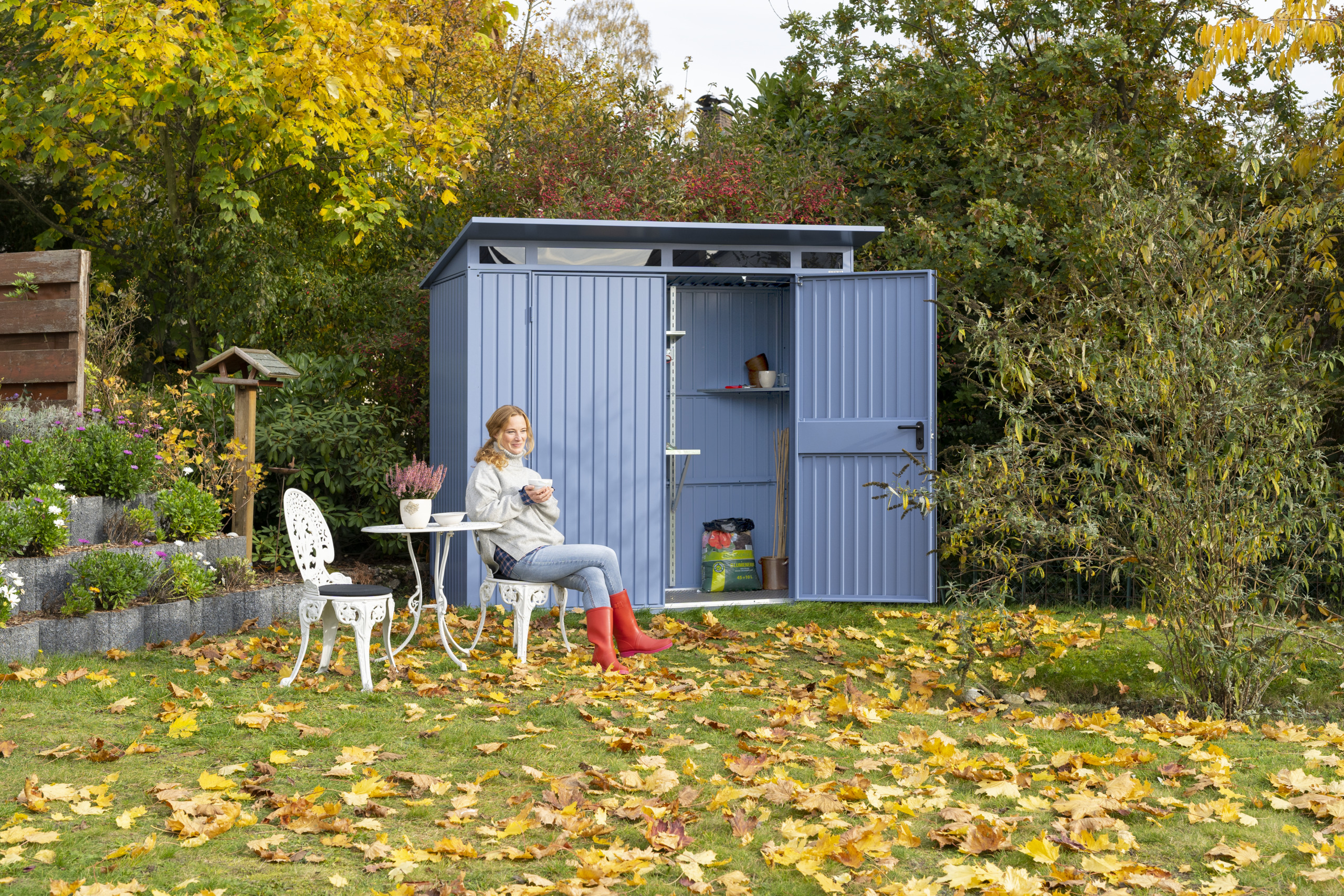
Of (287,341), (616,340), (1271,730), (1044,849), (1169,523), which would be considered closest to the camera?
(1044,849)

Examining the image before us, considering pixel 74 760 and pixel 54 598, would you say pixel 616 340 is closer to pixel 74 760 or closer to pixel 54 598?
pixel 54 598

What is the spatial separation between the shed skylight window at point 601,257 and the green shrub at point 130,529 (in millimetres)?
2874

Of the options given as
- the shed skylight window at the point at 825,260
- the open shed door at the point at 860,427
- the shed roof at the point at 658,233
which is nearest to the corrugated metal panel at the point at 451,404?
the shed roof at the point at 658,233

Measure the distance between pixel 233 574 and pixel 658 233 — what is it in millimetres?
3445

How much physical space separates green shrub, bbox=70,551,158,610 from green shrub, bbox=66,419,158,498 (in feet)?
2.17

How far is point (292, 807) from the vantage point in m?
3.47

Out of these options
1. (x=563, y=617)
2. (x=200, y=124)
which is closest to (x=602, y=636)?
(x=563, y=617)

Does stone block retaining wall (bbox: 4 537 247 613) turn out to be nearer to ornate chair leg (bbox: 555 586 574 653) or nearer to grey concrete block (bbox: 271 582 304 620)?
grey concrete block (bbox: 271 582 304 620)

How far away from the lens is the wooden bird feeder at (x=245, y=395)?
7672 millimetres

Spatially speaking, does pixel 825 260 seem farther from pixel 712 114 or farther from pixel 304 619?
pixel 712 114

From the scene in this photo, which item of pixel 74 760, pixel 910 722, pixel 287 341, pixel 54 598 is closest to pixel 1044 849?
pixel 910 722

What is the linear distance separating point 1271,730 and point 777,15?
8914 millimetres

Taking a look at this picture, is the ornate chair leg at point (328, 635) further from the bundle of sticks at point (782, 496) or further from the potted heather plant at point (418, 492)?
the bundle of sticks at point (782, 496)

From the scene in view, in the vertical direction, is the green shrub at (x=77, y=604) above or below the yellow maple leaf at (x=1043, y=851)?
above
